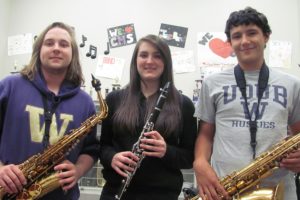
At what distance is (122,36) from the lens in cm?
406

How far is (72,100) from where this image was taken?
6.07ft

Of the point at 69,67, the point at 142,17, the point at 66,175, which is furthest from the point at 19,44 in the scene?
the point at 66,175

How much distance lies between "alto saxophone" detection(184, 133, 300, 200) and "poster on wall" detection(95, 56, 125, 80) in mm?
2557

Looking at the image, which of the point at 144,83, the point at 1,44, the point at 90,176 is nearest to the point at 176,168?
the point at 144,83

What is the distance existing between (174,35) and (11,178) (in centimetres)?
282

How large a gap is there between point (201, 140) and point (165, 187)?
0.31 metres

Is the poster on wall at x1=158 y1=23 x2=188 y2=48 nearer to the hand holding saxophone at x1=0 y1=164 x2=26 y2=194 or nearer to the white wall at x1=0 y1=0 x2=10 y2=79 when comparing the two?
the white wall at x1=0 y1=0 x2=10 y2=79

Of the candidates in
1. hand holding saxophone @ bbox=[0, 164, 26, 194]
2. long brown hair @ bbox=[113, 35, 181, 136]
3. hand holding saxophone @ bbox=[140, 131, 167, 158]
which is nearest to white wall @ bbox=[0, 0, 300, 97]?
long brown hair @ bbox=[113, 35, 181, 136]

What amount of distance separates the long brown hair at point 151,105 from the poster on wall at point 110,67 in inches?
80.7

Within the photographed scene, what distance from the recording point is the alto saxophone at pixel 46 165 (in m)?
1.67

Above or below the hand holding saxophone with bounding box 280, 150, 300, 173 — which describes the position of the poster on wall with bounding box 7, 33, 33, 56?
above

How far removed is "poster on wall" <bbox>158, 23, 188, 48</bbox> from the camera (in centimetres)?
397

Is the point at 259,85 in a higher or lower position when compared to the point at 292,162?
higher

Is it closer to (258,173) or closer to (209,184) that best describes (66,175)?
(209,184)
